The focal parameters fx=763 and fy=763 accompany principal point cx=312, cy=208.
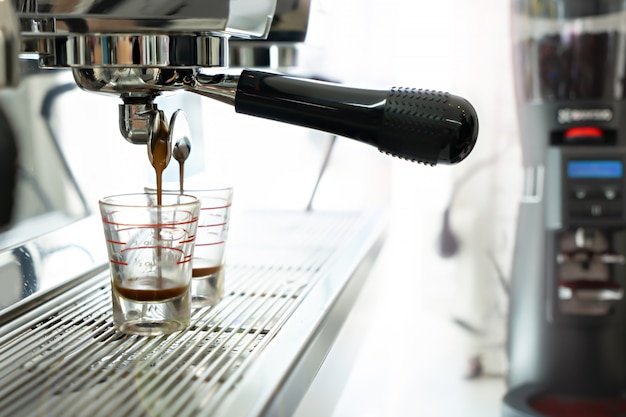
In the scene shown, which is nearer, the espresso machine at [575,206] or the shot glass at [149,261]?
the shot glass at [149,261]

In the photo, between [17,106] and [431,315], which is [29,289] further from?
[431,315]

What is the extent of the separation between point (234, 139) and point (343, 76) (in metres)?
0.27

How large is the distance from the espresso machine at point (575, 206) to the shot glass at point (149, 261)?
0.82m

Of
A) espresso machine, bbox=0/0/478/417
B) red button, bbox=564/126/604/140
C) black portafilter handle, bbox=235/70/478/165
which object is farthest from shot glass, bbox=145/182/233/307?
red button, bbox=564/126/604/140

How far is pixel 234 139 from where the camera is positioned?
123 centimetres

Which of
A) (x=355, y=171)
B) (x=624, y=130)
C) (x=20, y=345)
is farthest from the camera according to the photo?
(x=355, y=171)

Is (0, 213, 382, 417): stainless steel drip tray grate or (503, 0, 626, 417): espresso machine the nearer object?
(0, 213, 382, 417): stainless steel drip tray grate

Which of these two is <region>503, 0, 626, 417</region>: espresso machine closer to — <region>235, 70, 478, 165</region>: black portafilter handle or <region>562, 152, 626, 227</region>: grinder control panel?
<region>562, 152, 626, 227</region>: grinder control panel

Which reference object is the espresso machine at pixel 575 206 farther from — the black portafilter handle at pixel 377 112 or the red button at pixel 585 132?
the black portafilter handle at pixel 377 112

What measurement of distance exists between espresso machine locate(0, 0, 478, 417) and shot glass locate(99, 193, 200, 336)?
0.06ft

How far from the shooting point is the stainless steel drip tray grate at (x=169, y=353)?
412 millimetres

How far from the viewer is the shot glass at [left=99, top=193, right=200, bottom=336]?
0.51 m

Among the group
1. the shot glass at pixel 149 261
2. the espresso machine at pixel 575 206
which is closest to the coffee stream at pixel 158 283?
the shot glass at pixel 149 261

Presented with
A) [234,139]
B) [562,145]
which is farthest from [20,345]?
[562,145]
